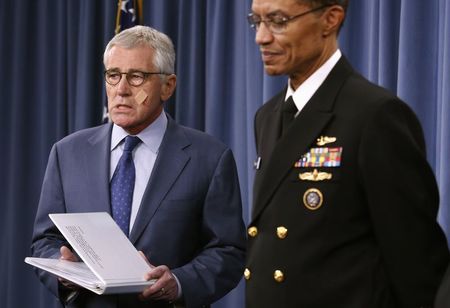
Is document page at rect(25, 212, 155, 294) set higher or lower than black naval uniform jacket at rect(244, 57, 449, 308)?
lower

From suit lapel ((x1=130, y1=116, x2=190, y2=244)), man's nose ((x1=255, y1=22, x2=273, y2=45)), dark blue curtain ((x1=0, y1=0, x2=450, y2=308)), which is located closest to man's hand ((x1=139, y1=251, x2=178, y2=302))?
suit lapel ((x1=130, y1=116, x2=190, y2=244))

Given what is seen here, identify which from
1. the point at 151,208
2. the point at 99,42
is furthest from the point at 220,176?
the point at 99,42

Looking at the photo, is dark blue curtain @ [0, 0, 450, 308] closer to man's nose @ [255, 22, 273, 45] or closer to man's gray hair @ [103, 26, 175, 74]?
man's gray hair @ [103, 26, 175, 74]

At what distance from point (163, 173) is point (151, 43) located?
421 millimetres

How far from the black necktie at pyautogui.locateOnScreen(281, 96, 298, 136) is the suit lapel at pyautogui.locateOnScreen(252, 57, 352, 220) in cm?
4

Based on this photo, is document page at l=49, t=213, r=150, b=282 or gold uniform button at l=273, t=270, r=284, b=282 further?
document page at l=49, t=213, r=150, b=282

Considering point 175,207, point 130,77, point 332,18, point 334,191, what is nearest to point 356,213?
point 334,191

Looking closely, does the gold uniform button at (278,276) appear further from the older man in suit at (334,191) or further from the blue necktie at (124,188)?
the blue necktie at (124,188)

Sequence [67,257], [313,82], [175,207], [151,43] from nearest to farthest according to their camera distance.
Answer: [313,82], [67,257], [175,207], [151,43]

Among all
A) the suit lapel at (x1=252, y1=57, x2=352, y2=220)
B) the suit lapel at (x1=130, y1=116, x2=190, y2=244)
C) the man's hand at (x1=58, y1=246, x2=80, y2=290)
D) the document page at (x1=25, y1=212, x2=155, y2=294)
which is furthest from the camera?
the suit lapel at (x1=130, y1=116, x2=190, y2=244)

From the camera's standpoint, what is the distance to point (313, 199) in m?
1.92

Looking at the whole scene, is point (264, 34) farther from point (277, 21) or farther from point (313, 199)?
point (313, 199)

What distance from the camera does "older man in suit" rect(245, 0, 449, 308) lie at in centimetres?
186

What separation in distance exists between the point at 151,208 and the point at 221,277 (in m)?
0.30
